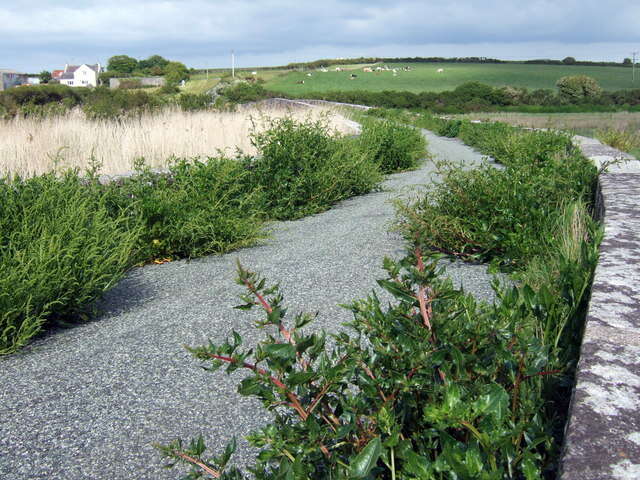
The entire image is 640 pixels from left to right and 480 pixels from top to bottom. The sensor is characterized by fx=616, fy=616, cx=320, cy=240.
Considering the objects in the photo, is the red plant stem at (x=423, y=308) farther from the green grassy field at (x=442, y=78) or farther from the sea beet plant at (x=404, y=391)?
the green grassy field at (x=442, y=78)

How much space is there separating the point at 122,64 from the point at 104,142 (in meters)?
72.2

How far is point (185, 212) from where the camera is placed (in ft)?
18.5

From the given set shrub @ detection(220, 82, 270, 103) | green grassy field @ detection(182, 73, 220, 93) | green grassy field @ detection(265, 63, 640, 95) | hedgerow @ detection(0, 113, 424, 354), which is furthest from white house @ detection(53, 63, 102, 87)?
hedgerow @ detection(0, 113, 424, 354)

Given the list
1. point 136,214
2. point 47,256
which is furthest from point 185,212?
point 47,256

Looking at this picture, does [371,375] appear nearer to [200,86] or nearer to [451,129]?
[451,129]

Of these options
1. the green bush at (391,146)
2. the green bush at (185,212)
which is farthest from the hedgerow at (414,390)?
the green bush at (391,146)

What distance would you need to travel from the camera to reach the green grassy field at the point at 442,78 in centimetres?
6241

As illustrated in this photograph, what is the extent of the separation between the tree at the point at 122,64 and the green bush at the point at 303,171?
70414mm

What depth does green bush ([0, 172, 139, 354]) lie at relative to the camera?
3533 millimetres

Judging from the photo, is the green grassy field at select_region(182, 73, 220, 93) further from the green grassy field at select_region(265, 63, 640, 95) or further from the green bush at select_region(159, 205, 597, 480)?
the green bush at select_region(159, 205, 597, 480)

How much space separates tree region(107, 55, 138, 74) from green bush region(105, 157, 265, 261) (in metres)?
72.4

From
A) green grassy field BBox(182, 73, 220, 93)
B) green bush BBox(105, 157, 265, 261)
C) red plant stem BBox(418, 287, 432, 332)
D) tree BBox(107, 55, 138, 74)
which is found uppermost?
tree BBox(107, 55, 138, 74)

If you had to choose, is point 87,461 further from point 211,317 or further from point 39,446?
point 211,317

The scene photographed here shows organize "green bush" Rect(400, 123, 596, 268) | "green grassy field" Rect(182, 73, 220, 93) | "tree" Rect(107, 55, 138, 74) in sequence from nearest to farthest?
"green bush" Rect(400, 123, 596, 268) < "green grassy field" Rect(182, 73, 220, 93) < "tree" Rect(107, 55, 138, 74)
